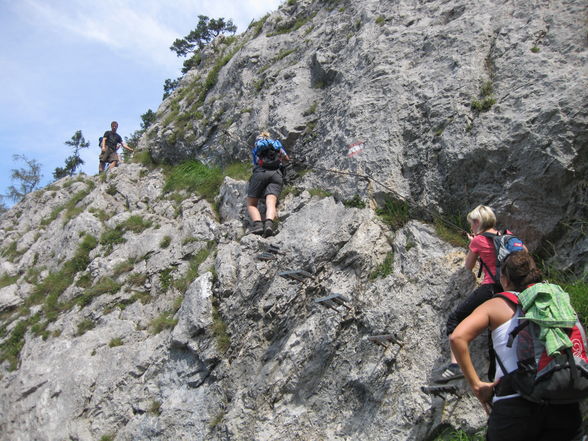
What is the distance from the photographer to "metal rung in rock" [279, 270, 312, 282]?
8672 mm

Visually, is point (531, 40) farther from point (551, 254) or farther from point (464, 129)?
point (551, 254)

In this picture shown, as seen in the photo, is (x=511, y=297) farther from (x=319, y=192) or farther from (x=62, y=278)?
(x=62, y=278)

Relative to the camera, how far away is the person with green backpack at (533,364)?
13.3 ft

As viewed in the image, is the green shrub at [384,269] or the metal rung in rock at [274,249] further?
the metal rung in rock at [274,249]

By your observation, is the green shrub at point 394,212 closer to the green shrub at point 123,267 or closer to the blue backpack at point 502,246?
the blue backpack at point 502,246

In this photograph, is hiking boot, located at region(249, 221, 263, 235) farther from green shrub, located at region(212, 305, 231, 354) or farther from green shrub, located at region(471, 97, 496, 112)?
green shrub, located at region(471, 97, 496, 112)

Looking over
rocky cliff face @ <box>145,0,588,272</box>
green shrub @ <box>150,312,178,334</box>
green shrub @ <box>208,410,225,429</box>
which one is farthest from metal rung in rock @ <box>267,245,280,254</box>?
green shrub @ <box>208,410,225,429</box>

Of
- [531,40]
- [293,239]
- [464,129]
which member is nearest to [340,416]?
[293,239]

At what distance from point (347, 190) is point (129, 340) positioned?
529cm

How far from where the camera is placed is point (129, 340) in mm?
10766

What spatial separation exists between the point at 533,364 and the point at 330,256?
5.20 metres

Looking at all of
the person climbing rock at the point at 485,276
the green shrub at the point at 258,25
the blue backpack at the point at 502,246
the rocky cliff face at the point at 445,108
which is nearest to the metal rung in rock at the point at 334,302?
the person climbing rock at the point at 485,276

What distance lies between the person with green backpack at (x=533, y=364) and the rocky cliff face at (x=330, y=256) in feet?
7.36

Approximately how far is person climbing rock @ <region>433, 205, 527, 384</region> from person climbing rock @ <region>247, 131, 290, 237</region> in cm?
489
